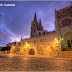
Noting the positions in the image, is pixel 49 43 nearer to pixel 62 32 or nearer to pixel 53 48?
pixel 53 48

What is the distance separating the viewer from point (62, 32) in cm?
2614

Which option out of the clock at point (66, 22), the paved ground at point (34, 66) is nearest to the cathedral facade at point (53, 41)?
the clock at point (66, 22)

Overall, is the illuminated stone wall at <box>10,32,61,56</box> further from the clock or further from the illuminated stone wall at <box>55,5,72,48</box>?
the clock

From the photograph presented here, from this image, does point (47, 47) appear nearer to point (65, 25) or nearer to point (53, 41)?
point (53, 41)

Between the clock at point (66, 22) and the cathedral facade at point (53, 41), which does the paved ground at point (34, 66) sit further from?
the clock at point (66, 22)

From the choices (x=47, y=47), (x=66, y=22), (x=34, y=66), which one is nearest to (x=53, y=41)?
(x=47, y=47)

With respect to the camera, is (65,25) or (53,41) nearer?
(53,41)

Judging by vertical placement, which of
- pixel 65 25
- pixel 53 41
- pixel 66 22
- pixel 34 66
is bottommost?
pixel 34 66

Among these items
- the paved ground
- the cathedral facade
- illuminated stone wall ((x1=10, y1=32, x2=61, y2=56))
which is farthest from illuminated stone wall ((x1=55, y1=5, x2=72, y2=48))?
the paved ground

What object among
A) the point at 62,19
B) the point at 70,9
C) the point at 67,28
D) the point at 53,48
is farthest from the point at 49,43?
the point at 70,9

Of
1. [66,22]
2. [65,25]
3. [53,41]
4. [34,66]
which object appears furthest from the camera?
Answer: [66,22]

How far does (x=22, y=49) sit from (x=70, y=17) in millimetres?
31324

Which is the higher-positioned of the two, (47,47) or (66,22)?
(66,22)

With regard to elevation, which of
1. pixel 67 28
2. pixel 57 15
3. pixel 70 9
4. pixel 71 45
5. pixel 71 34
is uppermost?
pixel 70 9
